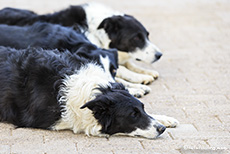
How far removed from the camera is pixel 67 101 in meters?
4.27

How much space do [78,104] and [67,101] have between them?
0.38ft

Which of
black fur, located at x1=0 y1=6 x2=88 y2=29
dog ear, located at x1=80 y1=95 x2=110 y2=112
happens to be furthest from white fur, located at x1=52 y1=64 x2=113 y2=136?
black fur, located at x1=0 y1=6 x2=88 y2=29

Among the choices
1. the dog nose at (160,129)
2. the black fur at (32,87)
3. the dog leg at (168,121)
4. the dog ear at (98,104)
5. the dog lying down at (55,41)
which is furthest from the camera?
the dog lying down at (55,41)

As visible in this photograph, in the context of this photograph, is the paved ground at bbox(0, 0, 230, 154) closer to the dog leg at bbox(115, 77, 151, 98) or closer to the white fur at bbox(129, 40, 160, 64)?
A: the dog leg at bbox(115, 77, 151, 98)

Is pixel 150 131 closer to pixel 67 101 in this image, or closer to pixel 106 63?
pixel 67 101

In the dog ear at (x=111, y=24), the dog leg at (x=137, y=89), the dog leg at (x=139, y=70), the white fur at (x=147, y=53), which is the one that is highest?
the dog ear at (x=111, y=24)

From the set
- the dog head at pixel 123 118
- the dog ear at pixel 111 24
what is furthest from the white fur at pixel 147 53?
the dog head at pixel 123 118

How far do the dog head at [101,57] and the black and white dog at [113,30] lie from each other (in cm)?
62

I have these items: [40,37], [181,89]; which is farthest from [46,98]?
[181,89]

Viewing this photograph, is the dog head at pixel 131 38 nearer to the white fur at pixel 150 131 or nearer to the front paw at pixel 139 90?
the front paw at pixel 139 90

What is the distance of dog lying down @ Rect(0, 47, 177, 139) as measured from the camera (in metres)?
4.14

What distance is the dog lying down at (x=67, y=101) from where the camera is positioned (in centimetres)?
414

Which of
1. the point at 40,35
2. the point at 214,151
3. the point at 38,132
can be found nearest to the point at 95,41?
the point at 40,35

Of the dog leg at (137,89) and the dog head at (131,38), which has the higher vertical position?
the dog head at (131,38)
